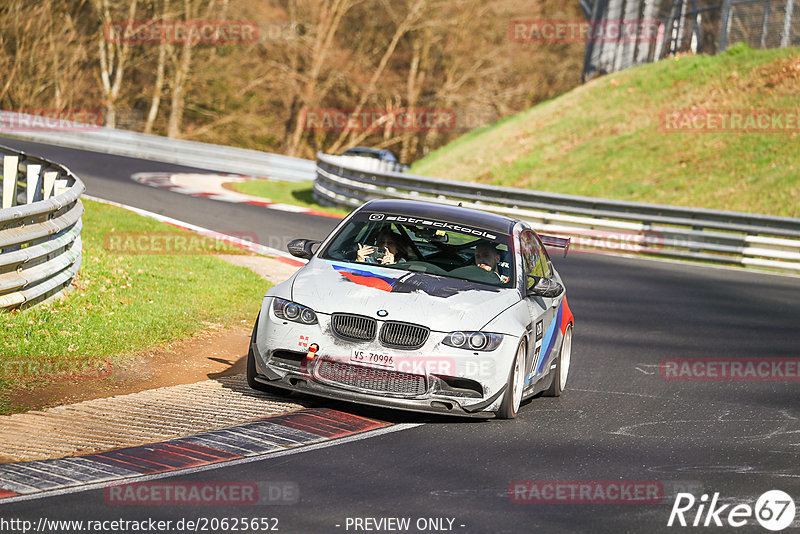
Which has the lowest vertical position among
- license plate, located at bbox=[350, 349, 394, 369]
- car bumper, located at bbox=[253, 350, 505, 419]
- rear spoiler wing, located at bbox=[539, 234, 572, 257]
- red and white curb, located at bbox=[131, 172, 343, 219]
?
red and white curb, located at bbox=[131, 172, 343, 219]

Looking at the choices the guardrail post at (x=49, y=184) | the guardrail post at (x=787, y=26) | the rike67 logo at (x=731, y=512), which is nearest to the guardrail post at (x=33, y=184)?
the guardrail post at (x=49, y=184)

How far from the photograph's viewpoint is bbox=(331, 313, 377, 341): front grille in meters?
7.76

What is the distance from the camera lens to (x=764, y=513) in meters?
6.18

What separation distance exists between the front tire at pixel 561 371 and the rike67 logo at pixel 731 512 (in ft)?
10.0

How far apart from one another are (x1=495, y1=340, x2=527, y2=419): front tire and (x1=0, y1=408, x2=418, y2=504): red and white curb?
74cm

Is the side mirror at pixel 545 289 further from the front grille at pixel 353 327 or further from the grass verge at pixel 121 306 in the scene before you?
the grass verge at pixel 121 306

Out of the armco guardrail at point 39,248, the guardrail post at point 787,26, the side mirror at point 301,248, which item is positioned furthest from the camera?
the guardrail post at point 787,26

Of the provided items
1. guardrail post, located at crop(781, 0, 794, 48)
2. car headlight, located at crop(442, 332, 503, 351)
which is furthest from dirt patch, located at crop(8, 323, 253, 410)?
guardrail post, located at crop(781, 0, 794, 48)

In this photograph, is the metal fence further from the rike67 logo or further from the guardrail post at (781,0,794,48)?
the rike67 logo

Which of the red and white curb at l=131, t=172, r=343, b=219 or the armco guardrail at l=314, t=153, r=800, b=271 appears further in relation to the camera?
the red and white curb at l=131, t=172, r=343, b=219

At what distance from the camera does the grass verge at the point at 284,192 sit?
1111 inches

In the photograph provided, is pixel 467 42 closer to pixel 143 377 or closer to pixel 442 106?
pixel 442 106

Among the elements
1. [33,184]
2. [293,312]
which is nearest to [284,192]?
[33,184]

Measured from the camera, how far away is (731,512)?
243 inches
